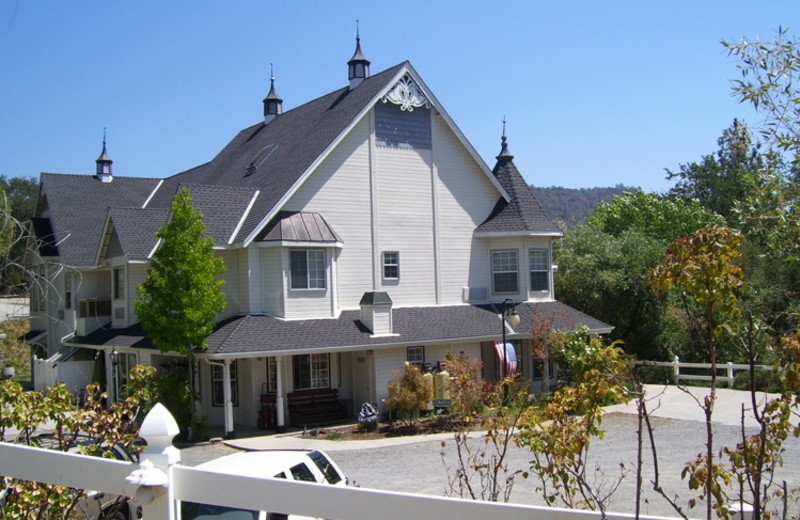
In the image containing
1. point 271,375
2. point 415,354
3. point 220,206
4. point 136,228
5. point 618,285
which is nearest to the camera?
point 271,375

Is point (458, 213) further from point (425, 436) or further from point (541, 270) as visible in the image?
point (425, 436)

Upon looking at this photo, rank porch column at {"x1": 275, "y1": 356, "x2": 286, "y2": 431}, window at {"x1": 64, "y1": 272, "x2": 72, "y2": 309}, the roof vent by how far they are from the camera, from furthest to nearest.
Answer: window at {"x1": 64, "y1": 272, "x2": 72, "y2": 309} < the roof vent < porch column at {"x1": 275, "y1": 356, "x2": 286, "y2": 431}

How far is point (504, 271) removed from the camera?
95.2ft

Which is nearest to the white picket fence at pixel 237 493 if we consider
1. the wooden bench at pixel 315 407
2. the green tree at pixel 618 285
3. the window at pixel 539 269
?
the wooden bench at pixel 315 407

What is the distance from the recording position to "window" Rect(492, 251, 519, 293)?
28891mm

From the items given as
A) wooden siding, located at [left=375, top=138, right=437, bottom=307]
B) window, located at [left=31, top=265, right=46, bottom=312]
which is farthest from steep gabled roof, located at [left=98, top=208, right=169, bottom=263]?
wooden siding, located at [left=375, top=138, right=437, bottom=307]

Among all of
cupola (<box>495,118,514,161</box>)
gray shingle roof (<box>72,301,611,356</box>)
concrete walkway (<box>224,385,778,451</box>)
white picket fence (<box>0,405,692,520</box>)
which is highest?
cupola (<box>495,118,514,161</box>)

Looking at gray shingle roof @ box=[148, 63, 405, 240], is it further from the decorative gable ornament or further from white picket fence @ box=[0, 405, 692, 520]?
white picket fence @ box=[0, 405, 692, 520]

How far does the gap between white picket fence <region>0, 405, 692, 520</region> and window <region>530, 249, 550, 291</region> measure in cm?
2552

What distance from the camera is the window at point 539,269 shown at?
28906 millimetres

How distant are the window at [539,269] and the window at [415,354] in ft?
19.0

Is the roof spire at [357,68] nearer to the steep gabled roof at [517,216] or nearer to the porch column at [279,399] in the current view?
the steep gabled roof at [517,216]

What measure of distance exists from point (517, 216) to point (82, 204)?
69.0ft

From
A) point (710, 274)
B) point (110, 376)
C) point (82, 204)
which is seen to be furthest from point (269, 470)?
point (82, 204)
